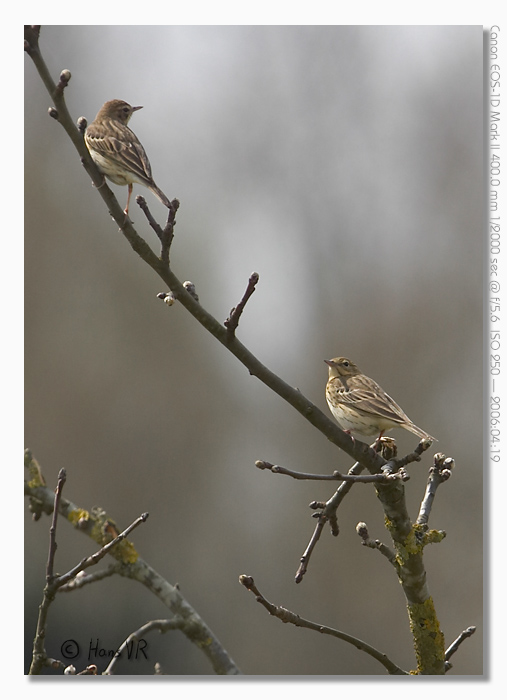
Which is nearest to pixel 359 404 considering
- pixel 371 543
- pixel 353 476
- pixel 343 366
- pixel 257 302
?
pixel 343 366

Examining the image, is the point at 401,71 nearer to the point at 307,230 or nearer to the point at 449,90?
the point at 449,90

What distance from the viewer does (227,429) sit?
345cm

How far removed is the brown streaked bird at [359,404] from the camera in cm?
297

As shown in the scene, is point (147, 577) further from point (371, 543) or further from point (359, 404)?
point (359, 404)

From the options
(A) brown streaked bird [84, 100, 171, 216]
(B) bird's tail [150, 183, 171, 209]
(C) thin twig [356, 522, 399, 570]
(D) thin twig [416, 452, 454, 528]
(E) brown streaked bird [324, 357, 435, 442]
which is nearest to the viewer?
(C) thin twig [356, 522, 399, 570]

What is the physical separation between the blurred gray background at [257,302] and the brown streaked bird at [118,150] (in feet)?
0.36

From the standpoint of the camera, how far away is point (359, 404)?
10.1ft

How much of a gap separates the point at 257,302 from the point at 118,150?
0.87 metres

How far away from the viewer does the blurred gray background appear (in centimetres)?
319

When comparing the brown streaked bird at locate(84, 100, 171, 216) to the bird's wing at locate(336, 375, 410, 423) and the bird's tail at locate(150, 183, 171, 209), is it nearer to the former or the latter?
the bird's tail at locate(150, 183, 171, 209)

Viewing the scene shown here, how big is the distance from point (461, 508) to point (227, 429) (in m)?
1.06

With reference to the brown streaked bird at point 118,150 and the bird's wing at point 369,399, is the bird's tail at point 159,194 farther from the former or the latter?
the bird's wing at point 369,399

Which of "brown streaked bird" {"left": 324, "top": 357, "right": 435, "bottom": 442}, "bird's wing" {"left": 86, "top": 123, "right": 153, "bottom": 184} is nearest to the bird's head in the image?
"brown streaked bird" {"left": 324, "top": 357, "right": 435, "bottom": 442}

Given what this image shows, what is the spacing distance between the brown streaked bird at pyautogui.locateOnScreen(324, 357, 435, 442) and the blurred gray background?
4.2 inches
